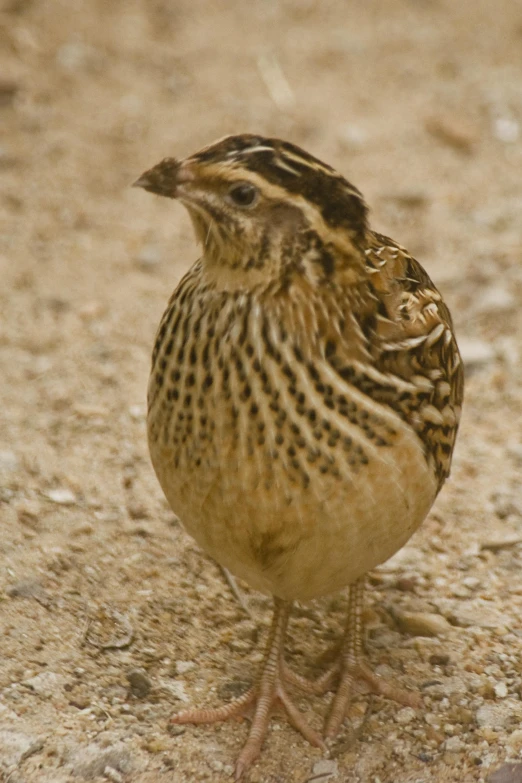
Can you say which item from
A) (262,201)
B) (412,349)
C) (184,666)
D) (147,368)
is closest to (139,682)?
(184,666)

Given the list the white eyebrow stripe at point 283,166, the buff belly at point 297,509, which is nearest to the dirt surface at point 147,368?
the buff belly at point 297,509

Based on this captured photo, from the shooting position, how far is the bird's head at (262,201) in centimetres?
332

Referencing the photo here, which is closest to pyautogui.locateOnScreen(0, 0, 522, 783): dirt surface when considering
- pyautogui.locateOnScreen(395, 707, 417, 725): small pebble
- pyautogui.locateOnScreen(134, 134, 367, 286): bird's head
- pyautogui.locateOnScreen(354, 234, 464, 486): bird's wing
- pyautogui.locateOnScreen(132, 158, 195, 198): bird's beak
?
pyautogui.locateOnScreen(395, 707, 417, 725): small pebble

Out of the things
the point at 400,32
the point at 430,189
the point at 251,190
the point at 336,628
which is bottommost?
the point at 336,628

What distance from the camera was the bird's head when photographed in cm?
332

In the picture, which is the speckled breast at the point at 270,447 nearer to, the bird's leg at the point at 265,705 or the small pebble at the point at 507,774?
the bird's leg at the point at 265,705

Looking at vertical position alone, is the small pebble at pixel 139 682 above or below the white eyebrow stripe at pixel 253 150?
below

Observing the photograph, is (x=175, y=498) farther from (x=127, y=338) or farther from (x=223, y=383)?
(x=127, y=338)

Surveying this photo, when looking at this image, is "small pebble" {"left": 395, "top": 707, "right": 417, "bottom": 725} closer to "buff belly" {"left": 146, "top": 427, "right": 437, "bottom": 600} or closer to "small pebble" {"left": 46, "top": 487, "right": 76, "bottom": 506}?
"buff belly" {"left": 146, "top": 427, "right": 437, "bottom": 600}

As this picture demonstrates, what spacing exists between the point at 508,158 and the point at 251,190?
16.7ft

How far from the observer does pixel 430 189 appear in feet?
25.3

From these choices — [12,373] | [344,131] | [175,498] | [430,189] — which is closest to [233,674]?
[175,498]

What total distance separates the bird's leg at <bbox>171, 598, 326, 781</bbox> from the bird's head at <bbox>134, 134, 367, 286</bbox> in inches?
54.1

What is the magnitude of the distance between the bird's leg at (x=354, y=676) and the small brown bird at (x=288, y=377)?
621 millimetres
